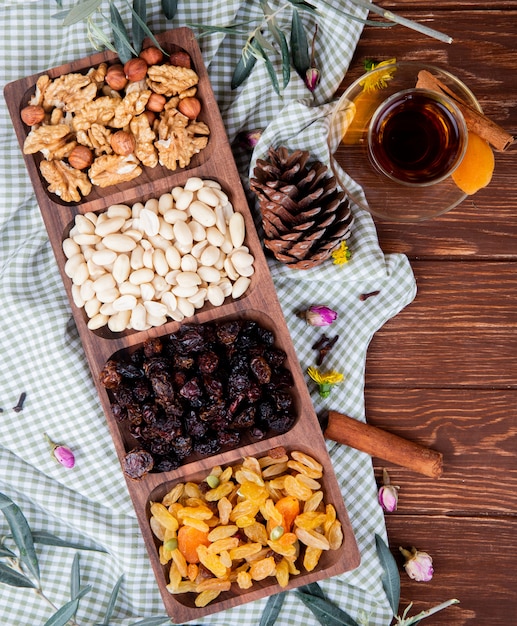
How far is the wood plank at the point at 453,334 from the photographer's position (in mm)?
1517

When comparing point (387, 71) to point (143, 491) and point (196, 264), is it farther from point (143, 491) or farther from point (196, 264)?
point (143, 491)

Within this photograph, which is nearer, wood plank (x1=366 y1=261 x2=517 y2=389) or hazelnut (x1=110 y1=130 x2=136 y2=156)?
hazelnut (x1=110 y1=130 x2=136 y2=156)

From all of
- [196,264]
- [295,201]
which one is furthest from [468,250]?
[196,264]

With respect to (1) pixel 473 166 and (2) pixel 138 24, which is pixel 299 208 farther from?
(2) pixel 138 24

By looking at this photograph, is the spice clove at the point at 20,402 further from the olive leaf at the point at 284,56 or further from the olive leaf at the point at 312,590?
the olive leaf at the point at 284,56

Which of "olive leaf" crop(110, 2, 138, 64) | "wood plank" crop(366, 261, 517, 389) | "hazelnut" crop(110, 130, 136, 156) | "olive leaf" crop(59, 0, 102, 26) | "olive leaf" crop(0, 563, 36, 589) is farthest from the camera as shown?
"wood plank" crop(366, 261, 517, 389)

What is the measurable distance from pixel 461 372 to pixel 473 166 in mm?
477

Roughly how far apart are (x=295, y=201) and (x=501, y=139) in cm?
43

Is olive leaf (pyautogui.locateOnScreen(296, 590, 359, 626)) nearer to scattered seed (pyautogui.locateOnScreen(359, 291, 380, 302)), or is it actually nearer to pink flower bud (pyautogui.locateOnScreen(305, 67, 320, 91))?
scattered seed (pyautogui.locateOnScreen(359, 291, 380, 302))

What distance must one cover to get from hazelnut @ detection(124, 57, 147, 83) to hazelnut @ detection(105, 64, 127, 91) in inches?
0.5

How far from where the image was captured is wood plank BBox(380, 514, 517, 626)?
1.56m

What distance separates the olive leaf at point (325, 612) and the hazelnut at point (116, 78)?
1.16 meters

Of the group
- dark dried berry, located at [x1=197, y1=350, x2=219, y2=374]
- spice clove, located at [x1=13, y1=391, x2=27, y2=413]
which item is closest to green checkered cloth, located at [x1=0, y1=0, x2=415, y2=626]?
spice clove, located at [x1=13, y1=391, x2=27, y2=413]

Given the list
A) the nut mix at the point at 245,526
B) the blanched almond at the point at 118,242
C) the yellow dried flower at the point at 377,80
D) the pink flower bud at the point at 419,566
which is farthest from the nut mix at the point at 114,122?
the pink flower bud at the point at 419,566
